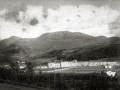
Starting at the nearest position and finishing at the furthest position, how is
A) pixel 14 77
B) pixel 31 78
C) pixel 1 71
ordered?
pixel 31 78 → pixel 14 77 → pixel 1 71

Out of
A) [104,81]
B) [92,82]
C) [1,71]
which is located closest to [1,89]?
[92,82]

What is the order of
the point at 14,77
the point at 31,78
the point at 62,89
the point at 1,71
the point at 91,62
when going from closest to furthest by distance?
the point at 62,89 < the point at 31,78 < the point at 14,77 < the point at 1,71 < the point at 91,62

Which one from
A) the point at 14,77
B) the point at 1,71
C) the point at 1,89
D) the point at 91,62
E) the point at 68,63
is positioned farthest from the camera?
the point at 68,63

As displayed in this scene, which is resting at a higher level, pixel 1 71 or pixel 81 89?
pixel 1 71

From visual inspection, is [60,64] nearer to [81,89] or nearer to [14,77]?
[14,77]

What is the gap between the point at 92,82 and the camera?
56.4 feet

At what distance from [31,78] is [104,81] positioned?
9.49 metres

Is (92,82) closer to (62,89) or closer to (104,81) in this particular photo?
(104,81)

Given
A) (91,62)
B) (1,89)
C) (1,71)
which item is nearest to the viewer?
(1,89)

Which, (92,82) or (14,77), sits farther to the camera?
(14,77)

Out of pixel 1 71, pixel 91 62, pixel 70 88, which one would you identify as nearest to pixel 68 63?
pixel 91 62

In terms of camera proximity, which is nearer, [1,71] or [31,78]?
[31,78]

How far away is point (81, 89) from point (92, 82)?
4.29 feet

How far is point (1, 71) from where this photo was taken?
28.1 metres
